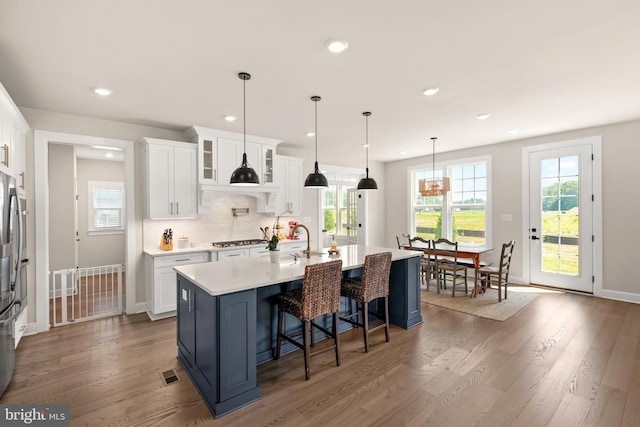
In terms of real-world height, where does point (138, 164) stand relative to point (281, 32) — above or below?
below

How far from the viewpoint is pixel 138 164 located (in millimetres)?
4293

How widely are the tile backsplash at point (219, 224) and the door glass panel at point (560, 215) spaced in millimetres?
4401

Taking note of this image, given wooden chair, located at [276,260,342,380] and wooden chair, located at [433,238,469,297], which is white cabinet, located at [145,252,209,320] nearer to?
wooden chair, located at [276,260,342,380]

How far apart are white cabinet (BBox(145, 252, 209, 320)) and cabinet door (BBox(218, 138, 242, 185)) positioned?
1234 mm

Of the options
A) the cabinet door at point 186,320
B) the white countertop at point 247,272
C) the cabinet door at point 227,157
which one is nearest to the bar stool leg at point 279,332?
the white countertop at point 247,272

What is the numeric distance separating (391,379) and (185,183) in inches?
140

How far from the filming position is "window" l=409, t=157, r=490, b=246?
6125 mm

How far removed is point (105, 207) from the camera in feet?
22.3

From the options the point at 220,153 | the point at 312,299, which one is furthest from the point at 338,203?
the point at 312,299

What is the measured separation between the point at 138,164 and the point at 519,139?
6.17 meters

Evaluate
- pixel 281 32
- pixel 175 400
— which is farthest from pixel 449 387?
pixel 281 32

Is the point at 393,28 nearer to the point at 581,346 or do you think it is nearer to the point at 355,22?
the point at 355,22

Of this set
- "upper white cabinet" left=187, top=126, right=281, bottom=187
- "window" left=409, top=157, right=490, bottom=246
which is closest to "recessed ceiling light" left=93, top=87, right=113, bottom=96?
"upper white cabinet" left=187, top=126, right=281, bottom=187

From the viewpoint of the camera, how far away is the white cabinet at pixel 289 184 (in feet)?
17.7
